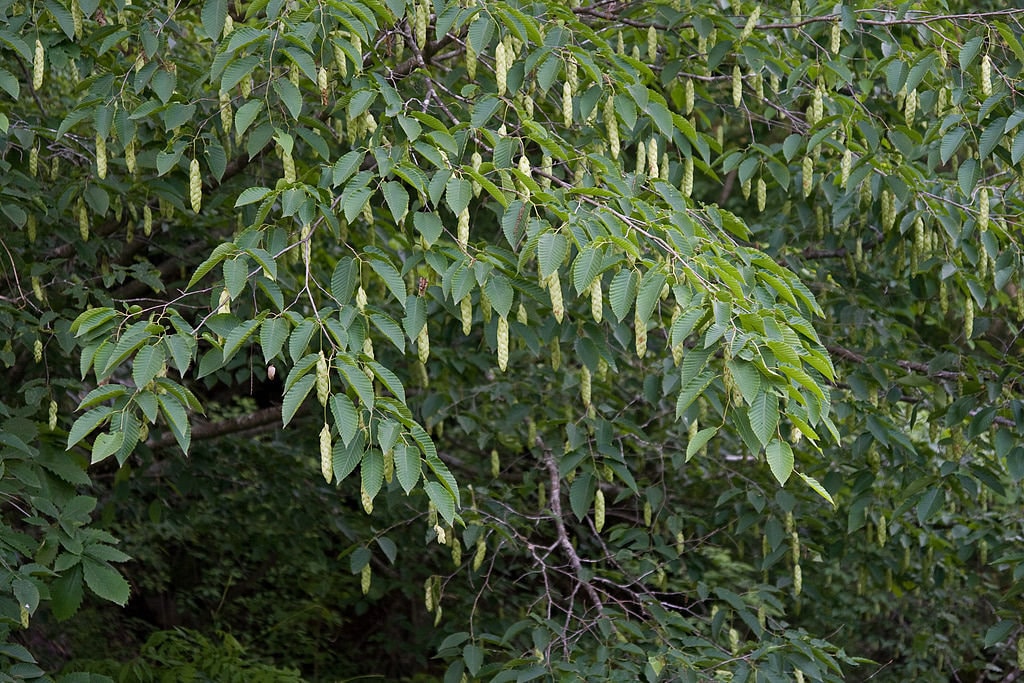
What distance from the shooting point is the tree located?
224cm

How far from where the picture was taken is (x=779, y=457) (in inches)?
78.4

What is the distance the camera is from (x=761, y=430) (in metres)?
1.94

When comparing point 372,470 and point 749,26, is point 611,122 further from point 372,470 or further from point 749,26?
point 372,470

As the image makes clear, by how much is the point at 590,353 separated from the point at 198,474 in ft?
7.49

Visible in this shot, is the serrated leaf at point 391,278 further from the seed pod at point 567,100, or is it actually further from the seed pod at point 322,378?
the seed pod at point 567,100

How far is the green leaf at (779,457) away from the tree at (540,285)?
0.13ft

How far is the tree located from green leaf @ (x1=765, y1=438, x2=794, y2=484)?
39 mm

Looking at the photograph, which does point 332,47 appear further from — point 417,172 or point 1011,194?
point 1011,194

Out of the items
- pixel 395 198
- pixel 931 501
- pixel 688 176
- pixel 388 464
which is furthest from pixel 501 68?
pixel 931 501

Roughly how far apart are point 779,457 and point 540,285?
2.29 feet

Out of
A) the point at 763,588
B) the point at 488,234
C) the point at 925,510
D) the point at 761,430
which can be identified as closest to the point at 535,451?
the point at 763,588

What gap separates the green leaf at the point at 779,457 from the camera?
1.97 m

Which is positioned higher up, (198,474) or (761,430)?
(761,430)

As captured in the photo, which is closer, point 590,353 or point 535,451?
point 590,353
